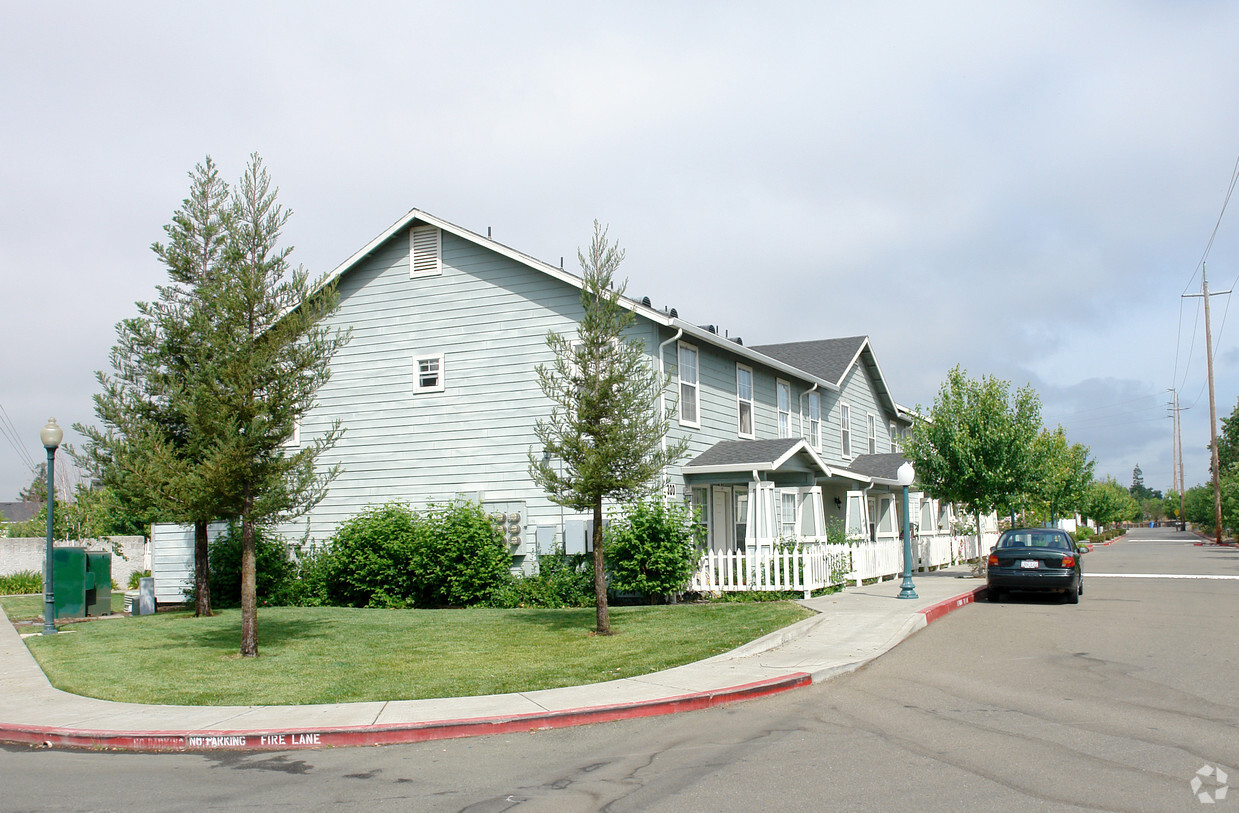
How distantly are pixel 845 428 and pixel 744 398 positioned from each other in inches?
339

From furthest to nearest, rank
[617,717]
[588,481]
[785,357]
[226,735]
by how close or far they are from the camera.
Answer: [785,357] → [588,481] → [617,717] → [226,735]

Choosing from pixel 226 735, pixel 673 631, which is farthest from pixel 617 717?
pixel 673 631

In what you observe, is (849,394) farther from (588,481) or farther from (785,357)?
(588,481)

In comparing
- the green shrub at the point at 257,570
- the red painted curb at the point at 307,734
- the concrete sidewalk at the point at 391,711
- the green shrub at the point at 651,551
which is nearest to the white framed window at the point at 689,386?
the green shrub at the point at 651,551

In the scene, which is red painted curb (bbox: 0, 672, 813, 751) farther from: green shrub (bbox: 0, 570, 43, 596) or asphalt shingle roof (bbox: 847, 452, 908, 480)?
green shrub (bbox: 0, 570, 43, 596)

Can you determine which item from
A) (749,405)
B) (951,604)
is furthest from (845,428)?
(951,604)

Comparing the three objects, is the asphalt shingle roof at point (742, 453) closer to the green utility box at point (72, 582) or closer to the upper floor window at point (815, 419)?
the upper floor window at point (815, 419)

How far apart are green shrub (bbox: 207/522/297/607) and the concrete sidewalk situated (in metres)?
8.70

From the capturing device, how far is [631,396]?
46.4 ft

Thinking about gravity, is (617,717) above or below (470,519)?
below

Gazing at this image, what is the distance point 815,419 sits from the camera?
28438 millimetres

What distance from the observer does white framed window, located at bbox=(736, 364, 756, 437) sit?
23.5 metres

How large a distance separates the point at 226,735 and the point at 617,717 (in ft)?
11.2

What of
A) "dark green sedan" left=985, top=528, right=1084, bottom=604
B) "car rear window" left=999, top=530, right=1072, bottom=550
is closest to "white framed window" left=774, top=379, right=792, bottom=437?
"car rear window" left=999, top=530, right=1072, bottom=550
